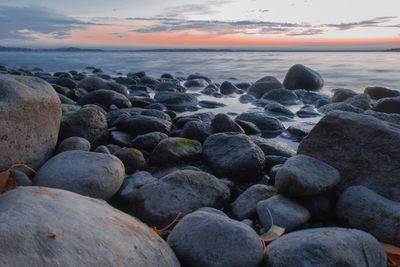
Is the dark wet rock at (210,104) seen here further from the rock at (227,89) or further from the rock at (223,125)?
the rock at (223,125)

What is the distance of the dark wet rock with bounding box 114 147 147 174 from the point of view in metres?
5.20

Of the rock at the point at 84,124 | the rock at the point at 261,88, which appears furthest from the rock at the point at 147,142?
the rock at the point at 261,88

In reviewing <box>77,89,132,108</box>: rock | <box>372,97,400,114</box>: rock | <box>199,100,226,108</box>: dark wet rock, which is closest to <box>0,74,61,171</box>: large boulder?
<box>77,89,132,108</box>: rock

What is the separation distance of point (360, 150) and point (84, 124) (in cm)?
360

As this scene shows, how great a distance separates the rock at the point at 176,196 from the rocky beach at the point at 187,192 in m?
0.01

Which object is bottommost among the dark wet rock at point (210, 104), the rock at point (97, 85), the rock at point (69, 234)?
the dark wet rock at point (210, 104)

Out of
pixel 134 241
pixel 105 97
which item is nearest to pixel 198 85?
pixel 105 97

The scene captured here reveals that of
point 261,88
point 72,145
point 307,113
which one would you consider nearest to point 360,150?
point 72,145

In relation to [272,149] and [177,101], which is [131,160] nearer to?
[272,149]

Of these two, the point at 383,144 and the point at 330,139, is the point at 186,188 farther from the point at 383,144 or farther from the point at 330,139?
the point at 383,144

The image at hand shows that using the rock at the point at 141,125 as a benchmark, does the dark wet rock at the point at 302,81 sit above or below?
below

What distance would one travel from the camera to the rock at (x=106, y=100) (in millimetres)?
9180

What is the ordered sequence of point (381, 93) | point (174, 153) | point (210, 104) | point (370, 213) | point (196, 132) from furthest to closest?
point (381, 93)
point (210, 104)
point (196, 132)
point (174, 153)
point (370, 213)

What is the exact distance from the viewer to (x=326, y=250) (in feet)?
9.06
